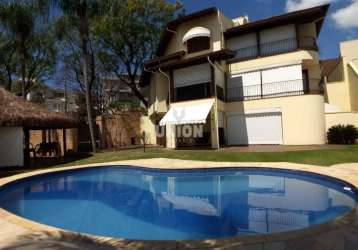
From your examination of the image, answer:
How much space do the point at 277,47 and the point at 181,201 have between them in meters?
22.7

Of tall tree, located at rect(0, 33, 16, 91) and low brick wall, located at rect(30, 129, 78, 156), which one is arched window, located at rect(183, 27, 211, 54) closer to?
low brick wall, located at rect(30, 129, 78, 156)

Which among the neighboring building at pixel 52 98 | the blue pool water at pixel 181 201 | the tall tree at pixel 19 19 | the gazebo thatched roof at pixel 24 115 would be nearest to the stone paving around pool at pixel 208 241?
the blue pool water at pixel 181 201

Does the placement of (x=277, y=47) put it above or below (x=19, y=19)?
below

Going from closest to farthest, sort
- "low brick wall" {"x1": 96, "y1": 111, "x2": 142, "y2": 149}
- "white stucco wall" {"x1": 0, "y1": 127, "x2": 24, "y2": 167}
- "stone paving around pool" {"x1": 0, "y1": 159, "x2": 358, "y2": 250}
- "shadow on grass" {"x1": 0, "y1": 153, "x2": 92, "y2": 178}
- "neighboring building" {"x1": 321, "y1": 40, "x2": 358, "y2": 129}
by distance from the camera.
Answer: "stone paving around pool" {"x1": 0, "y1": 159, "x2": 358, "y2": 250}, "shadow on grass" {"x1": 0, "y1": 153, "x2": 92, "y2": 178}, "white stucco wall" {"x1": 0, "y1": 127, "x2": 24, "y2": 167}, "neighboring building" {"x1": 321, "y1": 40, "x2": 358, "y2": 129}, "low brick wall" {"x1": 96, "y1": 111, "x2": 142, "y2": 149}

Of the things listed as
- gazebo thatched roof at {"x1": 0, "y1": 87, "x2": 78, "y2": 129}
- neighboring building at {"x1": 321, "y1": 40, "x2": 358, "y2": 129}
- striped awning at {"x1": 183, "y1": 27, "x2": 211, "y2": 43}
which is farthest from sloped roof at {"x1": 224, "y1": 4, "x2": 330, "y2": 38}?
gazebo thatched roof at {"x1": 0, "y1": 87, "x2": 78, "y2": 129}

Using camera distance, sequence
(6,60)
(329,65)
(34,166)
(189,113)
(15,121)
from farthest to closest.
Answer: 1. (6,60)
2. (329,65)
3. (189,113)
4. (34,166)
5. (15,121)

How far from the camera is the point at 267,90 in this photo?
2967 centimetres

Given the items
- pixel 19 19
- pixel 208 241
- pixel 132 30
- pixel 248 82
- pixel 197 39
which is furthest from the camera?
pixel 132 30

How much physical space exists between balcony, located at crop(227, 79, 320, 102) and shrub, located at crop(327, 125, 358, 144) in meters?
4.86

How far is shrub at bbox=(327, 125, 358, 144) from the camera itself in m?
27.0

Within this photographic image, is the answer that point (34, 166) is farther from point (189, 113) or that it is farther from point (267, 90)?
point (267, 90)

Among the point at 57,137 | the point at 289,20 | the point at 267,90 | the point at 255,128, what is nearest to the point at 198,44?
the point at 267,90

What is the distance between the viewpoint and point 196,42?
3341 cm

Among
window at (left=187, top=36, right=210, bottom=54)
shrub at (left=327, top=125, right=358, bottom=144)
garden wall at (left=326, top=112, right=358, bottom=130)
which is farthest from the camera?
window at (left=187, top=36, right=210, bottom=54)
